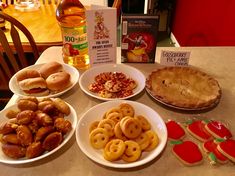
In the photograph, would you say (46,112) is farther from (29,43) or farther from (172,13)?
(172,13)

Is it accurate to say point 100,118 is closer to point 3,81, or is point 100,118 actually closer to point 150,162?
point 150,162

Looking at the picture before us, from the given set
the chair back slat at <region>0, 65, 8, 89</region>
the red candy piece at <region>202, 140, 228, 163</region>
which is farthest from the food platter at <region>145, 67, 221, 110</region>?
the chair back slat at <region>0, 65, 8, 89</region>

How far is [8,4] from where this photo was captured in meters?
2.18

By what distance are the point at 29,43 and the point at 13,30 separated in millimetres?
148

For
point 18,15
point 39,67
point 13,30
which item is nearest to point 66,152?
point 39,67

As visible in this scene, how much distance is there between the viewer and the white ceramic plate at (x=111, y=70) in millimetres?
907

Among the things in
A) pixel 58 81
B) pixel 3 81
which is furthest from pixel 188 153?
pixel 3 81

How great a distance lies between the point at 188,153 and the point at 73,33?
600 mm

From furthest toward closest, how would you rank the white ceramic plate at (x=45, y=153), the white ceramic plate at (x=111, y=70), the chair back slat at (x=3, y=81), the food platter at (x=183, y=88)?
the chair back slat at (x=3, y=81) < the white ceramic plate at (x=111, y=70) < the food platter at (x=183, y=88) < the white ceramic plate at (x=45, y=153)

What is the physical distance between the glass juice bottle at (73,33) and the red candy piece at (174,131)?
0.47 m

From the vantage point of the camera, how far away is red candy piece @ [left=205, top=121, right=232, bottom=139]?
70 centimetres

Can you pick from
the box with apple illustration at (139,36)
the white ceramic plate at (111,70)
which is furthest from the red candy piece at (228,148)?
the box with apple illustration at (139,36)

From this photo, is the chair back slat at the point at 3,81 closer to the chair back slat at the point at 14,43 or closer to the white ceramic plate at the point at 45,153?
the chair back slat at the point at 14,43

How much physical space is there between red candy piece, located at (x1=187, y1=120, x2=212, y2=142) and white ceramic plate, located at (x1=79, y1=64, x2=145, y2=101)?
0.22 m
